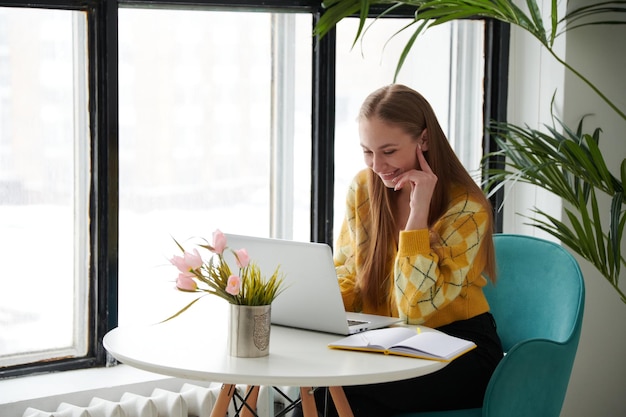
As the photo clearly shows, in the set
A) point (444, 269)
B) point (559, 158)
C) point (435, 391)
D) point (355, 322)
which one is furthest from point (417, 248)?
point (559, 158)

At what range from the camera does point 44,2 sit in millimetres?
2629

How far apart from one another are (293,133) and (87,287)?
33.7 inches

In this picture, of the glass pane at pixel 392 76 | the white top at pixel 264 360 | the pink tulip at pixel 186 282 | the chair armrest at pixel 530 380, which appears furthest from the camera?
the glass pane at pixel 392 76

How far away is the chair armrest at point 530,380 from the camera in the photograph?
2107mm

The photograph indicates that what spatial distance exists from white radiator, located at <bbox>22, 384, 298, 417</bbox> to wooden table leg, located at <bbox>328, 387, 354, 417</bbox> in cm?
58

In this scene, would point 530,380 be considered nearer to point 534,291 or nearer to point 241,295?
point 534,291

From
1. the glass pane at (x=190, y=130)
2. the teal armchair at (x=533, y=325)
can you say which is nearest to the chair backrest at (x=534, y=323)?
the teal armchair at (x=533, y=325)

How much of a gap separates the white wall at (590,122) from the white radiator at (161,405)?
124cm

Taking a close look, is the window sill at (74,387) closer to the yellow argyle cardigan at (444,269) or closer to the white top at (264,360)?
the white top at (264,360)

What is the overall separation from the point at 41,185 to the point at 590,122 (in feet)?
6.19

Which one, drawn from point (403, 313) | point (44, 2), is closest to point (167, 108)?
point (44, 2)

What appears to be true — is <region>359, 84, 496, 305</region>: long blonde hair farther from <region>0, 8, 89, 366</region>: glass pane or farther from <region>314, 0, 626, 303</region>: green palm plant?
<region>0, 8, 89, 366</region>: glass pane

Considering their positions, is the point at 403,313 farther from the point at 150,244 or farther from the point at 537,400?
the point at 150,244

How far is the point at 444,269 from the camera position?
2229 mm
